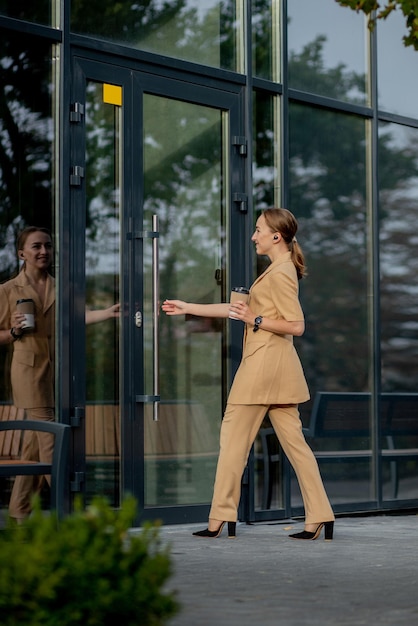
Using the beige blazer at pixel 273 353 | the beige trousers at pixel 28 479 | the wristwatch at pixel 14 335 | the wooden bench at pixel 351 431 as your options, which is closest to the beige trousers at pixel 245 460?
the beige blazer at pixel 273 353

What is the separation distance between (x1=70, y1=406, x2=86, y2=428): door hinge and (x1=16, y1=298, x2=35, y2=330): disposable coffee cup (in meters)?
0.61

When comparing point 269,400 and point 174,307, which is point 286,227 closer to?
point 174,307

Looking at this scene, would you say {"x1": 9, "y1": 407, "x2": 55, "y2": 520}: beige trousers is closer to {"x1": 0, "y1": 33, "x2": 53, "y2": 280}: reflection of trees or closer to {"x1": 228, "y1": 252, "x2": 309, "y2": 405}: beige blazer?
{"x1": 0, "y1": 33, "x2": 53, "y2": 280}: reflection of trees

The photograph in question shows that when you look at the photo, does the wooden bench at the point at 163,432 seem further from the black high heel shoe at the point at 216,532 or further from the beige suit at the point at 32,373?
the black high heel shoe at the point at 216,532

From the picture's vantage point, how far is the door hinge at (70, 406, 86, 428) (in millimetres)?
8328

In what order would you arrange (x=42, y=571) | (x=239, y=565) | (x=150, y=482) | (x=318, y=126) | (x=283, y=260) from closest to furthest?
(x=42, y=571) → (x=239, y=565) → (x=283, y=260) → (x=150, y=482) → (x=318, y=126)

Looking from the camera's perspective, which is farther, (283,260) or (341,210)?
(341,210)

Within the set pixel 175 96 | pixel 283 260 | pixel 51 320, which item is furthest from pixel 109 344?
pixel 175 96

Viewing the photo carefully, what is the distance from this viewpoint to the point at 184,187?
9297 millimetres

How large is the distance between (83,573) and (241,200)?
18.9 feet

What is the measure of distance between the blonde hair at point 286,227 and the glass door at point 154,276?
3.02 ft

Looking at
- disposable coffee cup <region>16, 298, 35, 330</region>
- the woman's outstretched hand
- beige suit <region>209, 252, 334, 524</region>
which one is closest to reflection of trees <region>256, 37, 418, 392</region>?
the woman's outstretched hand

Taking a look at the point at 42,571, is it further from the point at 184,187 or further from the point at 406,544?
the point at 184,187

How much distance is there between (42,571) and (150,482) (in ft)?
16.3
